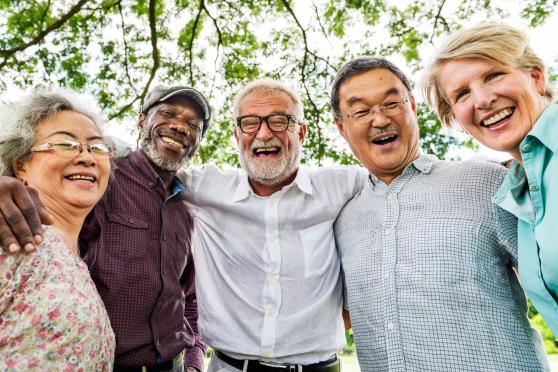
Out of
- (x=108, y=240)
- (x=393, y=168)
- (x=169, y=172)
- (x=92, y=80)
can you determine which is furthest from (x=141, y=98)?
(x=393, y=168)

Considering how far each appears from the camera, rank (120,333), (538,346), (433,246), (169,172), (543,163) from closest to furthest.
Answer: (543,163) < (538,346) < (433,246) < (120,333) < (169,172)

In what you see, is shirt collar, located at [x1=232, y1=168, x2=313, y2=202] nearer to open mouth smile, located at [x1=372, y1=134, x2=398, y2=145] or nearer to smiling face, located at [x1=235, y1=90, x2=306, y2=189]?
smiling face, located at [x1=235, y1=90, x2=306, y2=189]

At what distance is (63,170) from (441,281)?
2017 millimetres

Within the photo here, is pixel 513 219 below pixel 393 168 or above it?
below

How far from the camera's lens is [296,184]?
2.91m

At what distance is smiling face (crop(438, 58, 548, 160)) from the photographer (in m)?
1.90

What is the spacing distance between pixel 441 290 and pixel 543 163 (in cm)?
74

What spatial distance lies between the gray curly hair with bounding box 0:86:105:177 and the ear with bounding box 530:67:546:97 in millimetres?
2398

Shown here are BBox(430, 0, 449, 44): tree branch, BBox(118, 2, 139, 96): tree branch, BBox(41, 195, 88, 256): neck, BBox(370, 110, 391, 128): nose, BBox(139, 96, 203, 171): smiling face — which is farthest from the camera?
BBox(118, 2, 139, 96): tree branch

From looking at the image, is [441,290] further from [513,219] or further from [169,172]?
[169,172]

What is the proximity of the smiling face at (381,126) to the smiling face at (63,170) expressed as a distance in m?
1.55

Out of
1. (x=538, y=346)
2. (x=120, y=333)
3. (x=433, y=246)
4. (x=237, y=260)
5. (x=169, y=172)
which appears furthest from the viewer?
(x=169, y=172)

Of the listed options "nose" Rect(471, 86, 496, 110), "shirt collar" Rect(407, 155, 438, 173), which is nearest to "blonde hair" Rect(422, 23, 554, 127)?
"nose" Rect(471, 86, 496, 110)

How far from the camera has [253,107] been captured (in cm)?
308
